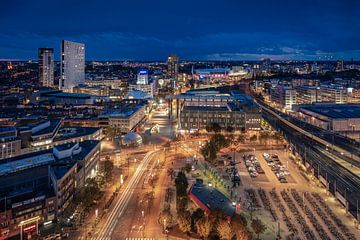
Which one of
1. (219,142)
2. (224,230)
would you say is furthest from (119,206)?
Answer: (219,142)

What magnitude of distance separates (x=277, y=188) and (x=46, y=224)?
7.13 meters

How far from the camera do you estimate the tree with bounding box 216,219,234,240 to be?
7.68 m

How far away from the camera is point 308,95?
3212 centimetres

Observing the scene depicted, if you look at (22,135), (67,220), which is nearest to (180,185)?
(67,220)

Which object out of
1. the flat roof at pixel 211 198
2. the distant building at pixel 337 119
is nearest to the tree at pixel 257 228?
the flat roof at pixel 211 198

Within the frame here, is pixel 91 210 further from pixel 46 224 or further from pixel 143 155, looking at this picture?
pixel 143 155

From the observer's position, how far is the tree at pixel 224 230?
25.2 ft

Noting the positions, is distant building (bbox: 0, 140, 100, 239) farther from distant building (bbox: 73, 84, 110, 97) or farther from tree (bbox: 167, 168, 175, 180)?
distant building (bbox: 73, 84, 110, 97)

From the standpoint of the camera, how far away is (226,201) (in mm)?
9734

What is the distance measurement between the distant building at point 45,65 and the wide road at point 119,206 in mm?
34551

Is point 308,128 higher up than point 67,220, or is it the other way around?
point 308,128

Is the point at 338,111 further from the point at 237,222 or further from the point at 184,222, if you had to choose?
the point at 184,222

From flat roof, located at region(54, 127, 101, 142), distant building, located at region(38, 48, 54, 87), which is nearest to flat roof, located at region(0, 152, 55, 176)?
flat roof, located at region(54, 127, 101, 142)

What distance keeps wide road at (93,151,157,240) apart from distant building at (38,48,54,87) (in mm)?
34551
